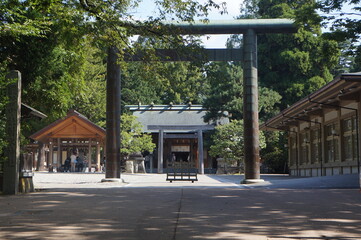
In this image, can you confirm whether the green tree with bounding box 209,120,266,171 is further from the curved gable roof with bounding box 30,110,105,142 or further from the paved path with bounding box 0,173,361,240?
the paved path with bounding box 0,173,361,240

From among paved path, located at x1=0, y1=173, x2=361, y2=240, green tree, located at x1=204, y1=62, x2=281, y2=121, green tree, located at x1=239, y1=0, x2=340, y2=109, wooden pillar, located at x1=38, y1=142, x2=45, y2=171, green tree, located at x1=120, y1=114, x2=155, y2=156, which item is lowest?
paved path, located at x1=0, y1=173, x2=361, y2=240

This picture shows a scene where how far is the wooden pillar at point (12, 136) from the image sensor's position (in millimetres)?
11586

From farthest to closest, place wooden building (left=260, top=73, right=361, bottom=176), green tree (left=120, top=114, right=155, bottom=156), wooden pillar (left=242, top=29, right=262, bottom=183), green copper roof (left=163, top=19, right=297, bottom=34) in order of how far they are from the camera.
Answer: green tree (left=120, top=114, right=155, bottom=156) → green copper roof (left=163, top=19, right=297, bottom=34) → wooden pillar (left=242, top=29, right=262, bottom=183) → wooden building (left=260, top=73, right=361, bottom=176)

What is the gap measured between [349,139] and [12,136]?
12999 millimetres

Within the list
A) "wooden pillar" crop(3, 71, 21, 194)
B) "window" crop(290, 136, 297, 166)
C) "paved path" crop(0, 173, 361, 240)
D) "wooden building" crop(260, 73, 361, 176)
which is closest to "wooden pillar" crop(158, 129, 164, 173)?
"window" crop(290, 136, 297, 166)

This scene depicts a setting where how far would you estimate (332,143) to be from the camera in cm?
2152

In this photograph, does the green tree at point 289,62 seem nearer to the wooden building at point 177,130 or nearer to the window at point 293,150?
the wooden building at point 177,130

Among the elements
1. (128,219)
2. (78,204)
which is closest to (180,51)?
(78,204)

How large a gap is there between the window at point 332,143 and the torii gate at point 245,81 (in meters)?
4.55

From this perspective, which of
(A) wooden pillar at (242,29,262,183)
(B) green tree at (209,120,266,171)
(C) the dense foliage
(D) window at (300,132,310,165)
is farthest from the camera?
(B) green tree at (209,120,266,171)

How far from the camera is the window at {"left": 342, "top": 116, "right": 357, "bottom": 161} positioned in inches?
720

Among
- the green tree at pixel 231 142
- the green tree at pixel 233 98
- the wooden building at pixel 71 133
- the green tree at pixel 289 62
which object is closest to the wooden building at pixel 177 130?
the green tree at pixel 233 98

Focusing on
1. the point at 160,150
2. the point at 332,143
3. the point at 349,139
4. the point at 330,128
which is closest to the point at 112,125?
the point at 349,139

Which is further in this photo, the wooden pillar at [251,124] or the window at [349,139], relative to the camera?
the window at [349,139]
